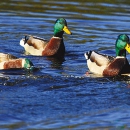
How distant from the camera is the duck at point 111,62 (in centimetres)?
1366

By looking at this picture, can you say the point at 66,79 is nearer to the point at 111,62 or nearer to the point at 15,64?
the point at 15,64

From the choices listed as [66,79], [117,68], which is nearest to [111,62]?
[117,68]

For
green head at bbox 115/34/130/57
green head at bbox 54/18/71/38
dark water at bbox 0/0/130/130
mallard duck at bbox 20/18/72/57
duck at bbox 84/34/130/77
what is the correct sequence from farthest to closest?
1. green head at bbox 54/18/71/38
2. mallard duck at bbox 20/18/72/57
3. green head at bbox 115/34/130/57
4. duck at bbox 84/34/130/77
5. dark water at bbox 0/0/130/130

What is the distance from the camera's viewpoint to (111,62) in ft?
45.5

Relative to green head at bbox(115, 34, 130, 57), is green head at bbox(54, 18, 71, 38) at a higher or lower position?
higher

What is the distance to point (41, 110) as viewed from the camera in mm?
10586

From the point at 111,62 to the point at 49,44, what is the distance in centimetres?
251

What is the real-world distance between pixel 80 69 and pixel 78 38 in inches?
121

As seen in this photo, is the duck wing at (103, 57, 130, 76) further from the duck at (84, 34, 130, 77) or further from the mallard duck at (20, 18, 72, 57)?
the mallard duck at (20, 18, 72, 57)

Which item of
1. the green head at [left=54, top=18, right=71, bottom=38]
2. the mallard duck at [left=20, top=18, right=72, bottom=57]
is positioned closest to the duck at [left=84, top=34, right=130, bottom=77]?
the mallard duck at [left=20, top=18, right=72, bottom=57]

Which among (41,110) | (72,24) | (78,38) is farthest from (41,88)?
(72,24)

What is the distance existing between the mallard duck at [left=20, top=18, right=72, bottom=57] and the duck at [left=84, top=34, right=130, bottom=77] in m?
1.63

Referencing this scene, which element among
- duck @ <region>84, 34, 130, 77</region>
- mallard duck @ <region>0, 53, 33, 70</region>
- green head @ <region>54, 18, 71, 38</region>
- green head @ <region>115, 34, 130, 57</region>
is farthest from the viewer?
green head @ <region>54, 18, 71, 38</region>

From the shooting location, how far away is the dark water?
10195 millimetres
